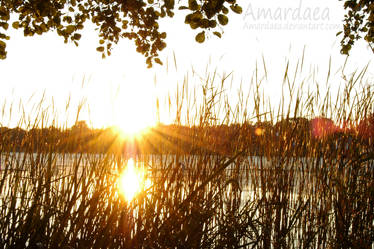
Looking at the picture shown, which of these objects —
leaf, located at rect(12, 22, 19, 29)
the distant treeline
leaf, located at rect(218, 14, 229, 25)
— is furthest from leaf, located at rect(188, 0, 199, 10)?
leaf, located at rect(12, 22, 19, 29)

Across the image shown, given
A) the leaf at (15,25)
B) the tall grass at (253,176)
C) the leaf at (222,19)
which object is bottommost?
the tall grass at (253,176)

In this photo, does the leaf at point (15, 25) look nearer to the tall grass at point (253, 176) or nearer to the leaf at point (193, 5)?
the tall grass at point (253, 176)

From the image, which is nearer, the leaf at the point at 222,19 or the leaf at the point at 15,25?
the leaf at the point at 222,19

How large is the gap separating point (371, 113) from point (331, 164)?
0.42 meters

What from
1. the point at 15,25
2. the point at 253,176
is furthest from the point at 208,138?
the point at 15,25

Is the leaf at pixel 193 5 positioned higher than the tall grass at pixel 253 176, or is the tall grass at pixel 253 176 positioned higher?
the leaf at pixel 193 5

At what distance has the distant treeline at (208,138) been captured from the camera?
4.91ft

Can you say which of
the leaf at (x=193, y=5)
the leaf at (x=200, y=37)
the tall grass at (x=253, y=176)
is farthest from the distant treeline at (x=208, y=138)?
the leaf at (x=193, y=5)

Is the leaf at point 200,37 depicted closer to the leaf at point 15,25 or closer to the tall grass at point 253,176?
the tall grass at point 253,176

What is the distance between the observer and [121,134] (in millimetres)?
1499

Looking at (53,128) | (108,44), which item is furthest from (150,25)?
(53,128)

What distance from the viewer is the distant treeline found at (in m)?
1.50

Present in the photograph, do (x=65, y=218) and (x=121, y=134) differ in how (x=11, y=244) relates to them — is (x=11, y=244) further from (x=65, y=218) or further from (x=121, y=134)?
(x=121, y=134)

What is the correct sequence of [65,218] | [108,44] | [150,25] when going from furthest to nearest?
[108,44], [150,25], [65,218]
